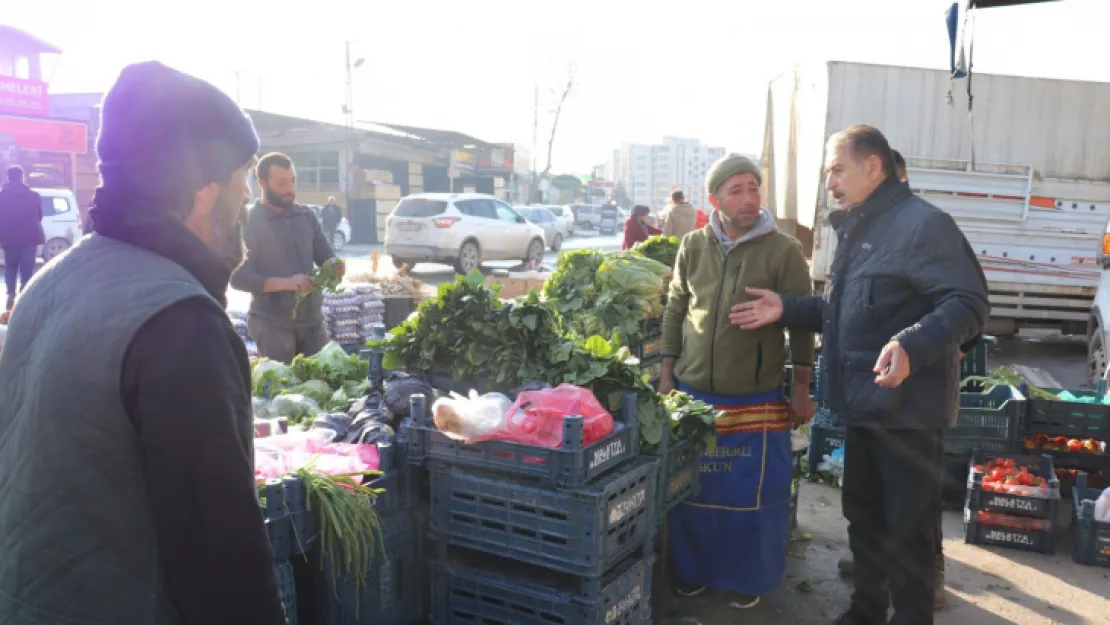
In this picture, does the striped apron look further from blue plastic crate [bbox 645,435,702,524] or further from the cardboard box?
the cardboard box

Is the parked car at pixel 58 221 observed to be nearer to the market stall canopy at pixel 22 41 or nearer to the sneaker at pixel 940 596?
the market stall canopy at pixel 22 41

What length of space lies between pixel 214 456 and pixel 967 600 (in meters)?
4.27

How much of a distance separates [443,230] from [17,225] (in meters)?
8.53

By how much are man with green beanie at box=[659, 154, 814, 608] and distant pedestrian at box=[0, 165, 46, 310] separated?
1188cm

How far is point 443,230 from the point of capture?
19.0 meters

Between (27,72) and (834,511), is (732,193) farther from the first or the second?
(27,72)

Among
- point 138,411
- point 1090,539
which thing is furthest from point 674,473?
point 1090,539

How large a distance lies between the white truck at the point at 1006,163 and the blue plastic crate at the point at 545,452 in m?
7.62

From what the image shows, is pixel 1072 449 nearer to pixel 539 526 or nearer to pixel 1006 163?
pixel 539 526

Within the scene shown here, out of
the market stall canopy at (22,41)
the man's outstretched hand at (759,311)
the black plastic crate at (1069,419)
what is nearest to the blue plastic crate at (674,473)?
the man's outstretched hand at (759,311)

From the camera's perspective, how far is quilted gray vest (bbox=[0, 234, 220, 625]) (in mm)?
1400

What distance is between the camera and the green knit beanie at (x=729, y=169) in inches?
155

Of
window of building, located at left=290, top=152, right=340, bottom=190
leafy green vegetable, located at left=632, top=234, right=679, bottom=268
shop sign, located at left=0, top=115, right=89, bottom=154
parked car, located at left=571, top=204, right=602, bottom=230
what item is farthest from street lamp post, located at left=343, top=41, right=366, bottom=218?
leafy green vegetable, located at left=632, top=234, right=679, bottom=268

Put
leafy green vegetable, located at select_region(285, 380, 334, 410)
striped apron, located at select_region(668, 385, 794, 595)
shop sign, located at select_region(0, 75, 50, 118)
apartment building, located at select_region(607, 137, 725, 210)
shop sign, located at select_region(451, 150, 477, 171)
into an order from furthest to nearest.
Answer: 1. apartment building, located at select_region(607, 137, 725, 210)
2. shop sign, located at select_region(451, 150, 477, 171)
3. shop sign, located at select_region(0, 75, 50, 118)
4. leafy green vegetable, located at select_region(285, 380, 334, 410)
5. striped apron, located at select_region(668, 385, 794, 595)
